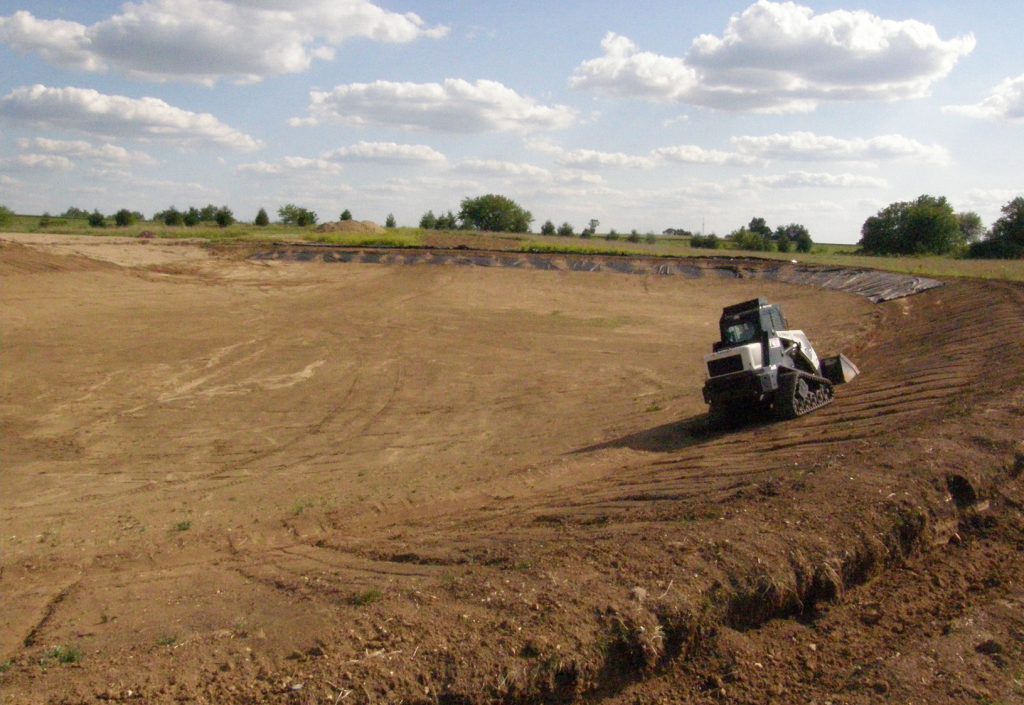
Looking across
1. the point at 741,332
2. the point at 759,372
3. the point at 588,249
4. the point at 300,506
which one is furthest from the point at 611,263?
the point at 300,506

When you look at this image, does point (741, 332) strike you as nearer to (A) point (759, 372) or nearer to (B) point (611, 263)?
(A) point (759, 372)

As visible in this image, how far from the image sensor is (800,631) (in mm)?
7508

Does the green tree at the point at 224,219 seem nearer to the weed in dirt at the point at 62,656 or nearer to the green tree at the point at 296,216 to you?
the green tree at the point at 296,216

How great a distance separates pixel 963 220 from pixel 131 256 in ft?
345

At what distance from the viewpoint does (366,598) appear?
7.40m

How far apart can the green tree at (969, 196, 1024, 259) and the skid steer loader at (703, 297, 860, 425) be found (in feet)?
228

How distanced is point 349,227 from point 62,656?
70.2m

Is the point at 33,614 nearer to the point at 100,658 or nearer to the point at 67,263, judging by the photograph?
the point at 100,658

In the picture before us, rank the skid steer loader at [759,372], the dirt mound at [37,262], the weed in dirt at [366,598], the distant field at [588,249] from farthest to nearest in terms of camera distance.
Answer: the distant field at [588,249] < the dirt mound at [37,262] < the skid steer loader at [759,372] < the weed in dirt at [366,598]

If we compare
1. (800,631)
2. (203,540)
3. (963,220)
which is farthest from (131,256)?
(963,220)

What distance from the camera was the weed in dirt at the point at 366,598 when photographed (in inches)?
286

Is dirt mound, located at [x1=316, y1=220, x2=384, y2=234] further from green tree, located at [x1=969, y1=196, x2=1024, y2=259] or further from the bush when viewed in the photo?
green tree, located at [x1=969, y1=196, x2=1024, y2=259]

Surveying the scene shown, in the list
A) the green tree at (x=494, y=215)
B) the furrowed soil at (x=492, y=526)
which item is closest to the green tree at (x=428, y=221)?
the green tree at (x=494, y=215)

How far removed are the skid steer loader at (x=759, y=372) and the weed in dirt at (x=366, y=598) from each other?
35.5 feet
